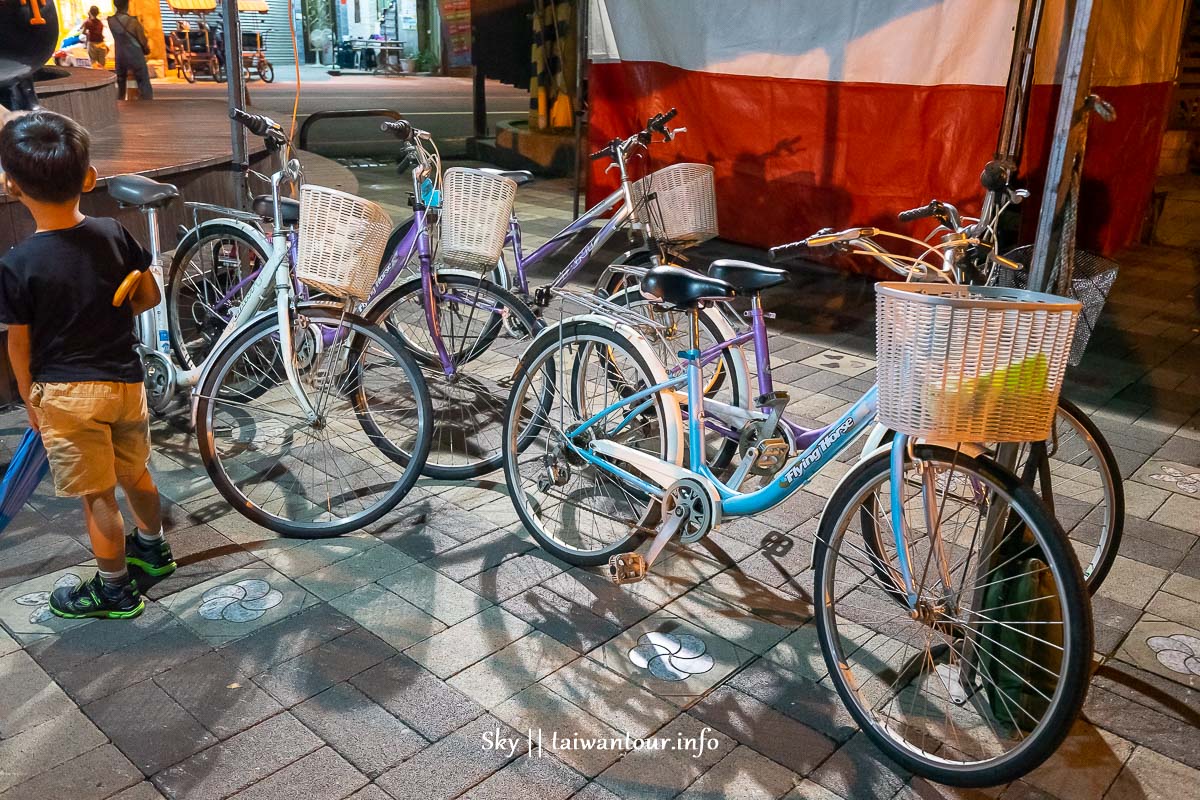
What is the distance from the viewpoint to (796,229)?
898cm

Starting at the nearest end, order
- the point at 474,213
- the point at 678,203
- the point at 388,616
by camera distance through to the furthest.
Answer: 1. the point at 388,616
2. the point at 474,213
3. the point at 678,203

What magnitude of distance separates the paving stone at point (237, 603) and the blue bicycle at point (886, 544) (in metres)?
1.00

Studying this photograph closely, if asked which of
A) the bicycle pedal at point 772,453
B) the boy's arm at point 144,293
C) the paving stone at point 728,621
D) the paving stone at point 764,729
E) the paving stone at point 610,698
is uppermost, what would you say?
the boy's arm at point 144,293

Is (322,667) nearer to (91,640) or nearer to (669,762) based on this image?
(91,640)

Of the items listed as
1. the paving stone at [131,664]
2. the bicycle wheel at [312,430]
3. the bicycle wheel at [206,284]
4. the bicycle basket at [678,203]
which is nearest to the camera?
the paving stone at [131,664]

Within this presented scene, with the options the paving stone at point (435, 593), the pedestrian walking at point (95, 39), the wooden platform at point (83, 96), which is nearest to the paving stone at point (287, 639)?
the paving stone at point (435, 593)

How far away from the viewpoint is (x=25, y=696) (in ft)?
10.1

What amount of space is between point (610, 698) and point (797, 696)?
0.61 metres

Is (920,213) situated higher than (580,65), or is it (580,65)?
(580,65)

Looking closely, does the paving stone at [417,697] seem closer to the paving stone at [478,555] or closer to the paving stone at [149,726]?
the paving stone at [149,726]

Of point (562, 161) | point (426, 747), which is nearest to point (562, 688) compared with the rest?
point (426, 747)

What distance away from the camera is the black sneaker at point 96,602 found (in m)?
3.50

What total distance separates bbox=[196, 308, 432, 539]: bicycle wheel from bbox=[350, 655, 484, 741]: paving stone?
96 centimetres

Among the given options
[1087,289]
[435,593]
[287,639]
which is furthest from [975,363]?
[287,639]
